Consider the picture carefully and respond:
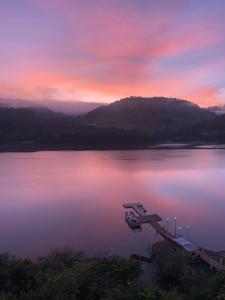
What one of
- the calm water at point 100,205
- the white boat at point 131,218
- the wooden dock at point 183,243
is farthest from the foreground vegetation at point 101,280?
the white boat at point 131,218

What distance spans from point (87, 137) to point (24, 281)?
11100cm

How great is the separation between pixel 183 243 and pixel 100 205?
12309 mm

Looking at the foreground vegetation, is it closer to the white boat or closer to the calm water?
the calm water

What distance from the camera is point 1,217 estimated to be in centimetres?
2680

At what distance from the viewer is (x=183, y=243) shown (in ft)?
62.3

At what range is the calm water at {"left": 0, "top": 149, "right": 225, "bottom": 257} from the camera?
2094 cm

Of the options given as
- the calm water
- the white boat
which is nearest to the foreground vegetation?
the calm water

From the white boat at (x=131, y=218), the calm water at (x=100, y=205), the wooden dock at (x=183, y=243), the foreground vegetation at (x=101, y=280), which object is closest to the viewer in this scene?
the foreground vegetation at (x=101, y=280)

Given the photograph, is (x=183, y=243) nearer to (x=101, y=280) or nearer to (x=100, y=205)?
(x=101, y=280)

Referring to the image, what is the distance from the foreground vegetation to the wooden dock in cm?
52

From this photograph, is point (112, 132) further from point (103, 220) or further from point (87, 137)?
point (103, 220)

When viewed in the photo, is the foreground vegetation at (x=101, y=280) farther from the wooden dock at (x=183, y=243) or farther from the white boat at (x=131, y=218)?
the white boat at (x=131, y=218)

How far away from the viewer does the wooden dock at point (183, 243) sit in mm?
16114

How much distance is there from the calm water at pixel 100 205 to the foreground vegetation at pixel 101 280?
457 centimetres
